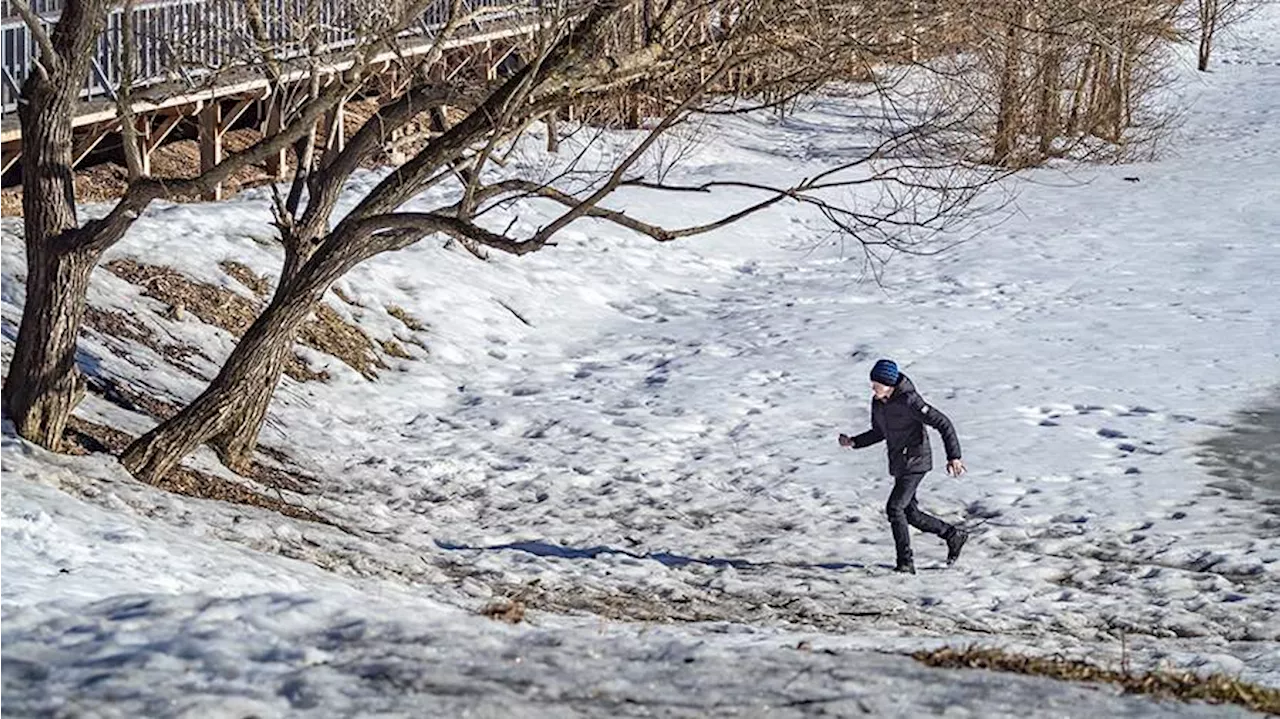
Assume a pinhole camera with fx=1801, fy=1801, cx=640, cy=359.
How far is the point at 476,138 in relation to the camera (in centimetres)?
1014

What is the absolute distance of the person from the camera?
36.8 ft

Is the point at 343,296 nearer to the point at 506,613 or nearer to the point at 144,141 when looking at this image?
the point at 144,141

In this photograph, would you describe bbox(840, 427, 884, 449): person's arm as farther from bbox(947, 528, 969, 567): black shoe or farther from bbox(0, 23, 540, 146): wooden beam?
bbox(0, 23, 540, 146): wooden beam

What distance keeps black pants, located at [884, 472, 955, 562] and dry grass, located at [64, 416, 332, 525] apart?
356 cm

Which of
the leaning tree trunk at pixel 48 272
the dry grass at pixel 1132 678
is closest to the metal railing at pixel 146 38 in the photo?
the leaning tree trunk at pixel 48 272

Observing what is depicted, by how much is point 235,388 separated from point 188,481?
63 centimetres

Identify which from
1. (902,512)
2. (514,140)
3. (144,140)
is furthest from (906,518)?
(144,140)

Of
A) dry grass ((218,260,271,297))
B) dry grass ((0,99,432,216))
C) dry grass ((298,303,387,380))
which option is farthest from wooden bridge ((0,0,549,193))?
dry grass ((298,303,387,380))

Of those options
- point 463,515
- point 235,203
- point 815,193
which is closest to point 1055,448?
point 463,515

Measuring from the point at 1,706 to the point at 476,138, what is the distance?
5140mm

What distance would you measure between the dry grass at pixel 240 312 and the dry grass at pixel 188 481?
3.98m

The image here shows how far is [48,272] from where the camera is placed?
10234mm

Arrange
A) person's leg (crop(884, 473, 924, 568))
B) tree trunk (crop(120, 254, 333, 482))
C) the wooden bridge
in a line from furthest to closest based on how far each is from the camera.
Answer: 1. the wooden bridge
2. person's leg (crop(884, 473, 924, 568))
3. tree trunk (crop(120, 254, 333, 482))

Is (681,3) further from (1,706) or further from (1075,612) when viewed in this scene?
(1,706)
